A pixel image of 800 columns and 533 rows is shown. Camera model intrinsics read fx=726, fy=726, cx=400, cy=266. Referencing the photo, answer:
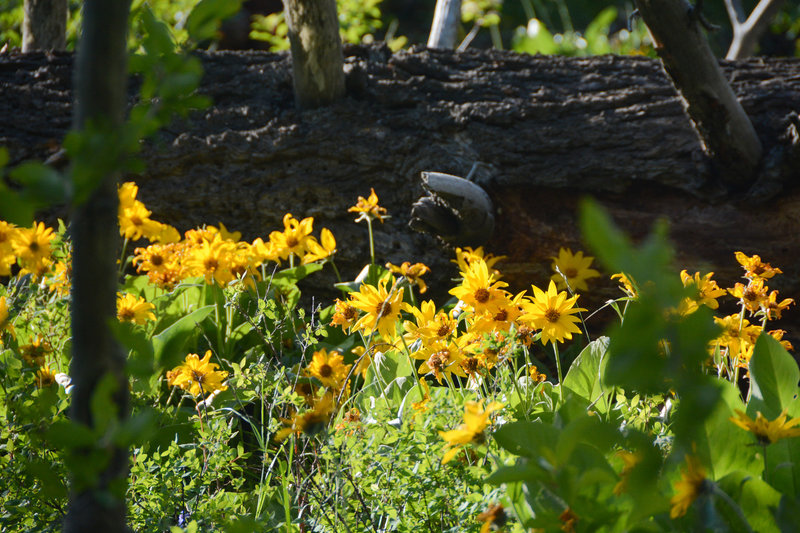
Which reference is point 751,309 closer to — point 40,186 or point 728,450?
point 728,450

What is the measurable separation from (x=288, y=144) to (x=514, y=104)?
972 mm

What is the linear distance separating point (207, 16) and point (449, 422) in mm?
874

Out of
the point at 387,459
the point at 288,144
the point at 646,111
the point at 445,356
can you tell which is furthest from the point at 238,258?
the point at 646,111

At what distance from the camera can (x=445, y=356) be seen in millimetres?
1610

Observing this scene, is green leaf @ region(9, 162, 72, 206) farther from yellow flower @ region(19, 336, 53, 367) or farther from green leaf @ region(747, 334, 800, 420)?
yellow flower @ region(19, 336, 53, 367)

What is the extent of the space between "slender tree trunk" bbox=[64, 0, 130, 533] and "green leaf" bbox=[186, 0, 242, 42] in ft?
0.25

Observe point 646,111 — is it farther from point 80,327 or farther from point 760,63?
point 80,327

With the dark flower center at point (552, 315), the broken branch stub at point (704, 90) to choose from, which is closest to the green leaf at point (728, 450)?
the dark flower center at point (552, 315)

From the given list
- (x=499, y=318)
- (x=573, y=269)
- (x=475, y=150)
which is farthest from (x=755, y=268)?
(x=475, y=150)

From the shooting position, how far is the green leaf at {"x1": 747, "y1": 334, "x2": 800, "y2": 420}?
4.81ft

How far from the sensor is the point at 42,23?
3996 mm

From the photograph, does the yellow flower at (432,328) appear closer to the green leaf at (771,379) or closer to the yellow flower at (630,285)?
the yellow flower at (630,285)

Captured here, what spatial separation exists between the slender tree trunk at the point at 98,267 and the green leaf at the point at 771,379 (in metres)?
1.23

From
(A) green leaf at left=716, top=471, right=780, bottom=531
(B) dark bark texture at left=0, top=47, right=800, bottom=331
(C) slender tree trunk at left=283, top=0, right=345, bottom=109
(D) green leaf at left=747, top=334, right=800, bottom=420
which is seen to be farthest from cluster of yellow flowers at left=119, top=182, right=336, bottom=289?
(A) green leaf at left=716, top=471, right=780, bottom=531
